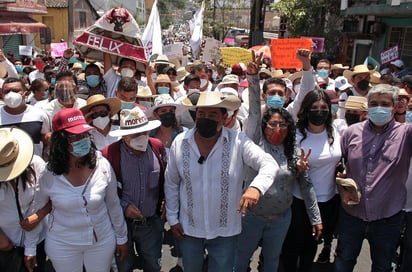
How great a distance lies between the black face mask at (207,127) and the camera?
2705mm

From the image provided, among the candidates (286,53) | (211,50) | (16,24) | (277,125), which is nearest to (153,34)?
(211,50)

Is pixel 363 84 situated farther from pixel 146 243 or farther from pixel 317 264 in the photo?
pixel 146 243

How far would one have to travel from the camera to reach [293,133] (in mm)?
3145

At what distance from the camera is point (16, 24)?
686 inches

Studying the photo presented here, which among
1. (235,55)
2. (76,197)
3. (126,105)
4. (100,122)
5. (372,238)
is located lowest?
(372,238)

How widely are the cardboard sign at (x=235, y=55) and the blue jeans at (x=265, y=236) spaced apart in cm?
489

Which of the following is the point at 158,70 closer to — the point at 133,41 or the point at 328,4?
the point at 133,41

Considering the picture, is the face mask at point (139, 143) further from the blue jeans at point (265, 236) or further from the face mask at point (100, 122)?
the blue jeans at point (265, 236)

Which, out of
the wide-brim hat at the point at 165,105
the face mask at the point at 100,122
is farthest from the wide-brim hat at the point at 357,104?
the face mask at the point at 100,122

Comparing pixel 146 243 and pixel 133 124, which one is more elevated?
pixel 133 124

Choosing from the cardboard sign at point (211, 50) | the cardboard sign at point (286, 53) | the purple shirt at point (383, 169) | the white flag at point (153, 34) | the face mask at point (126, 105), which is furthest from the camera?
the cardboard sign at point (211, 50)

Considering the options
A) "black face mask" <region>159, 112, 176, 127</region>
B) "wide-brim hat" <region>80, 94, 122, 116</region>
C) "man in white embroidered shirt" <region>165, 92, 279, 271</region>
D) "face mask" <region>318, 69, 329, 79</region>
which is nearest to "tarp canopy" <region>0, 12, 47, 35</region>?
"face mask" <region>318, 69, 329, 79</region>

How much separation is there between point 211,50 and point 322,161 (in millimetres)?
6871

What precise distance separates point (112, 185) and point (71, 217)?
350 mm
